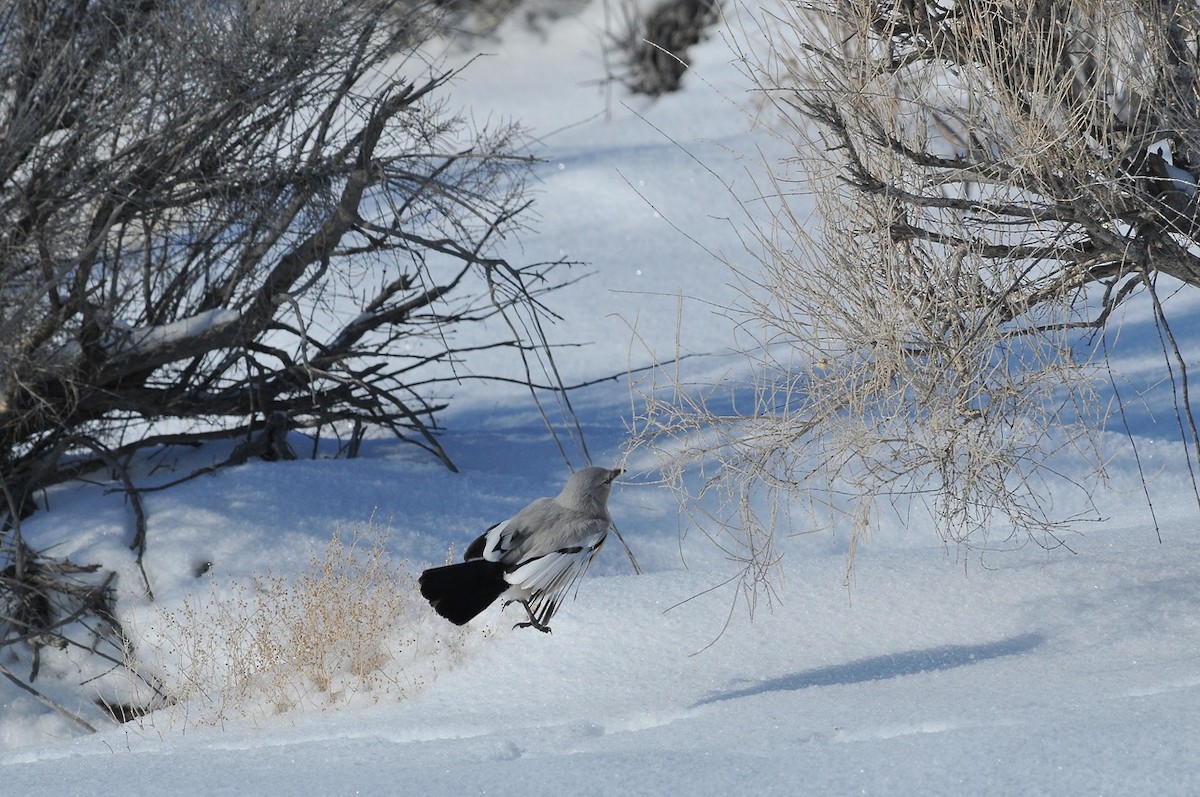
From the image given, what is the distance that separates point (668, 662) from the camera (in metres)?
3.98

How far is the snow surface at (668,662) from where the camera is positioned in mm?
2773

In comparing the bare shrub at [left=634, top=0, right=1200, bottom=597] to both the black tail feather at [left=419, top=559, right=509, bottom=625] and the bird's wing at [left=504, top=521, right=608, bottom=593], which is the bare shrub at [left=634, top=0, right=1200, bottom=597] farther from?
the black tail feather at [left=419, top=559, right=509, bottom=625]

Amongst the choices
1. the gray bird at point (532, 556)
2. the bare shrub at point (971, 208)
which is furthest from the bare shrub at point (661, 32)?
the gray bird at point (532, 556)

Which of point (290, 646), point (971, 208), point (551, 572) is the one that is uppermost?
point (971, 208)

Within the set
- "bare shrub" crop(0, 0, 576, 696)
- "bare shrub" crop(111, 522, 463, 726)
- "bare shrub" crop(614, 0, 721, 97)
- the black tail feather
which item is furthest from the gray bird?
"bare shrub" crop(614, 0, 721, 97)

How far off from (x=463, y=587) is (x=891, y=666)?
125 centimetres

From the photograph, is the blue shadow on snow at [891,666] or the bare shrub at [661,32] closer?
the blue shadow on snow at [891,666]

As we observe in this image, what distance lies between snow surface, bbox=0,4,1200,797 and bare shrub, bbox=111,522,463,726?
6 cm

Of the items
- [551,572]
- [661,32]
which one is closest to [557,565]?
[551,572]

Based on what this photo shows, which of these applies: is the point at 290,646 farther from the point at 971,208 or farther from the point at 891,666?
the point at 971,208

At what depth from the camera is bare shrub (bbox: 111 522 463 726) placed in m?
4.34

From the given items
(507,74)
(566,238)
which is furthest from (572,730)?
(507,74)

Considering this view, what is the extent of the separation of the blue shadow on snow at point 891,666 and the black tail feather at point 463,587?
0.66 metres

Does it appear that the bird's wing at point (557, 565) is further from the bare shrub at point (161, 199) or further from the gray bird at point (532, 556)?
the bare shrub at point (161, 199)
